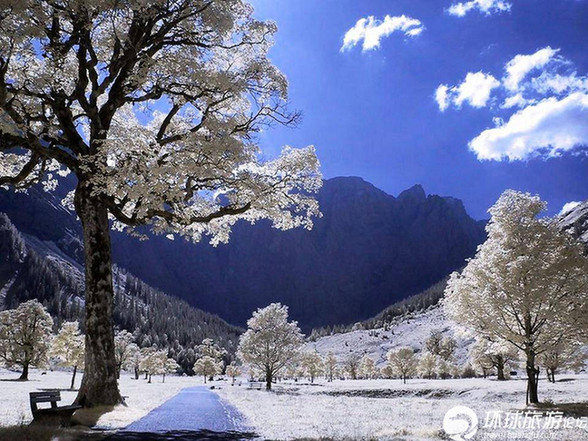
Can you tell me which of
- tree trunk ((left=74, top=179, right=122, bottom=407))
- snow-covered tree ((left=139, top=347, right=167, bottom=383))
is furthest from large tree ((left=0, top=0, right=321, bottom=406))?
snow-covered tree ((left=139, top=347, right=167, bottom=383))

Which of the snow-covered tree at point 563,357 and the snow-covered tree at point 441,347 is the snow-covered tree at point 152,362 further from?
the snow-covered tree at point 563,357

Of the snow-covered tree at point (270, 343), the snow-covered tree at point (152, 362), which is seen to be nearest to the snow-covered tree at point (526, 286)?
the snow-covered tree at point (270, 343)

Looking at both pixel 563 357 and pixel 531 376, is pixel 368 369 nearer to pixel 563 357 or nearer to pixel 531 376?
pixel 563 357

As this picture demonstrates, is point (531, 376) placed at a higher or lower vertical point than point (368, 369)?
higher

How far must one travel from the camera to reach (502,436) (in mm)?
11953

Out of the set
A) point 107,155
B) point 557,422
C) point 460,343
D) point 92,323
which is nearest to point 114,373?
point 92,323

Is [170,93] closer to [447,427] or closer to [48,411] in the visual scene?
[48,411]

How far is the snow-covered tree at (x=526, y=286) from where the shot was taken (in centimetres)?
2348

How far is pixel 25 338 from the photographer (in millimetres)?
73312

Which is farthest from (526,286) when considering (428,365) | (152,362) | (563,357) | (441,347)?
(441,347)

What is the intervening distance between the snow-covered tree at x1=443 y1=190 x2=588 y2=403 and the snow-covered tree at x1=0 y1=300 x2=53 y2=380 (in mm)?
72656

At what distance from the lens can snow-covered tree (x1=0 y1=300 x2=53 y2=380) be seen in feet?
239

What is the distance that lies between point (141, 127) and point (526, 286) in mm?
21029

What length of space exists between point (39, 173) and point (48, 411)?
11725 mm
